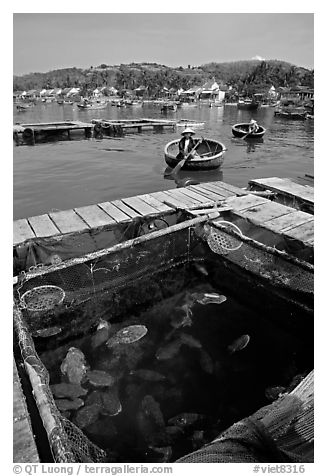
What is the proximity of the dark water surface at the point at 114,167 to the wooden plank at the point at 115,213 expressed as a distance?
20.7ft

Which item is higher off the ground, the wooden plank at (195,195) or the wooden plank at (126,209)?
the wooden plank at (195,195)

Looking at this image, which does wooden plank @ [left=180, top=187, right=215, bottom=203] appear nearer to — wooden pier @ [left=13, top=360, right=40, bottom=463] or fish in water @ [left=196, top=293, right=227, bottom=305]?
fish in water @ [left=196, top=293, right=227, bottom=305]

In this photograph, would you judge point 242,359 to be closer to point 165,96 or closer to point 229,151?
point 229,151

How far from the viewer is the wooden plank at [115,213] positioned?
7.67 metres

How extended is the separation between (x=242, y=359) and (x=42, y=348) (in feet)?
11.7

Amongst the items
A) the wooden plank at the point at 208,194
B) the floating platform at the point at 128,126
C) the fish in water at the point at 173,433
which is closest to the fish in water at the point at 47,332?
the fish in water at the point at 173,433

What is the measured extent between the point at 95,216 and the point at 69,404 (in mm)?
4462

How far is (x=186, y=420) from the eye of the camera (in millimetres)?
4258

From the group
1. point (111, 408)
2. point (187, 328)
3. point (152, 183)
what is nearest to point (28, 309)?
point (111, 408)

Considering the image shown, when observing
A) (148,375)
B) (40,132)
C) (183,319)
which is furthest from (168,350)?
(40,132)

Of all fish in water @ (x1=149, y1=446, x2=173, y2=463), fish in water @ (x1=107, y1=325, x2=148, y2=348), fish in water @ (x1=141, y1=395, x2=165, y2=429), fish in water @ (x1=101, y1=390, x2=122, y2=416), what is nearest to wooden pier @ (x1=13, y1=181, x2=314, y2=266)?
fish in water @ (x1=107, y1=325, x2=148, y2=348)

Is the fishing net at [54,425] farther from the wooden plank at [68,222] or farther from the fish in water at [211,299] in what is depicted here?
the fish in water at [211,299]

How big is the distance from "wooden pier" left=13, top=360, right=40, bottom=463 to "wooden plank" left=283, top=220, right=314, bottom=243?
242 inches

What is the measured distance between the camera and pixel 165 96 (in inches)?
4513
